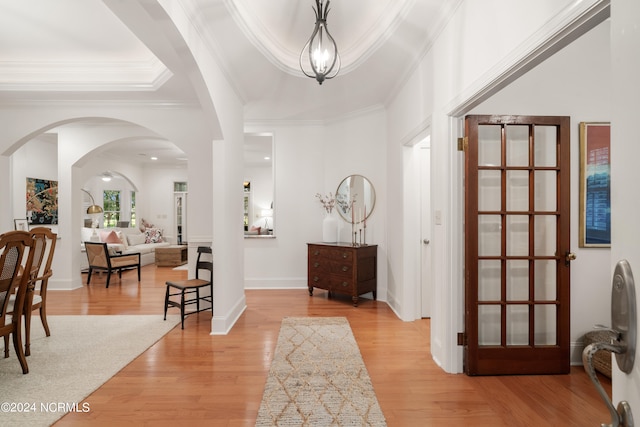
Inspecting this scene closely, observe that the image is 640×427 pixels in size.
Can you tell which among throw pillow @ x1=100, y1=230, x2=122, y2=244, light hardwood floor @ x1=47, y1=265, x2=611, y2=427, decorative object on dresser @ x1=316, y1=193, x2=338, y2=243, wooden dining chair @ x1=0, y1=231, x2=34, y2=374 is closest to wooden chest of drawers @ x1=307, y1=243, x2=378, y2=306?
decorative object on dresser @ x1=316, y1=193, x2=338, y2=243

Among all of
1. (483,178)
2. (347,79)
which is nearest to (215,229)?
(347,79)

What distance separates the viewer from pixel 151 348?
10.3 feet

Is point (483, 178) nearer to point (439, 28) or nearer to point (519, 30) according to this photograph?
point (519, 30)

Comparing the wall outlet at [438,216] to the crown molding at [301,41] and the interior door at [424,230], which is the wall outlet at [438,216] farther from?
the crown molding at [301,41]

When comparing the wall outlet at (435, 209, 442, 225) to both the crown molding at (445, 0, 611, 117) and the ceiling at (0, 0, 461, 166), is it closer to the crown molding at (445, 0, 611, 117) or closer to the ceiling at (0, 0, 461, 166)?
the crown molding at (445, 0, 611, 117)

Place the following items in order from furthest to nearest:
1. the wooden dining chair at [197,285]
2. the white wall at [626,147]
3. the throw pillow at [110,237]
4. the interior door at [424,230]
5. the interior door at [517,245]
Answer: the throw pillow at [110,237]
the interior door at [424,230]
the wooden dining chair at [197,285]
the interior door at [517,245]
the white wall at [626,147]

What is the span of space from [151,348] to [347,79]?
3469 mm

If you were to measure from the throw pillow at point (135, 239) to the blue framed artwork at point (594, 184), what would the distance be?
29.7 feet

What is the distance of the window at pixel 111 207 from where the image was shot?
9891 mm

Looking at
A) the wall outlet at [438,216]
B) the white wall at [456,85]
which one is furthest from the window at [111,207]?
the wall outlet at [438,216]

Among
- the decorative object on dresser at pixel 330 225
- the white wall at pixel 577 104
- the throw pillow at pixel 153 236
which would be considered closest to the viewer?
the white wall at pixel 577 104

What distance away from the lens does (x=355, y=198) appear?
199 inches

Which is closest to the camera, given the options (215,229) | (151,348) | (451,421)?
(451,421)

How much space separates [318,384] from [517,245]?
5.95 ft
